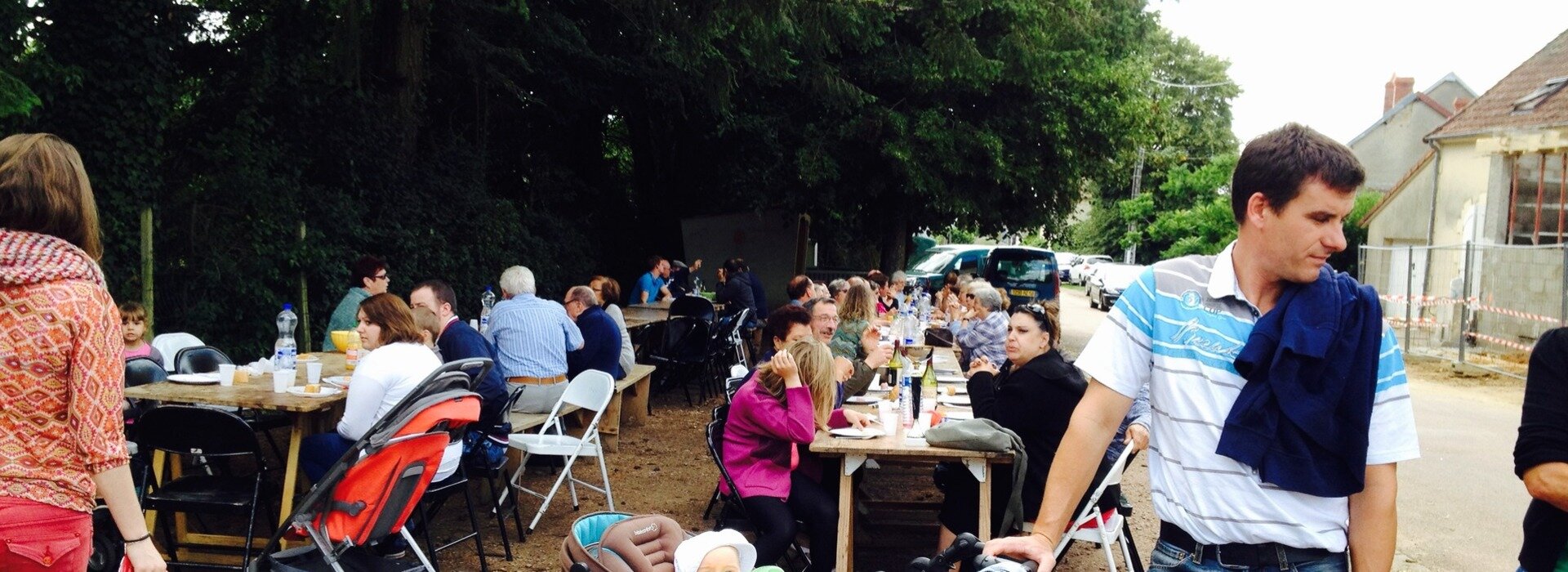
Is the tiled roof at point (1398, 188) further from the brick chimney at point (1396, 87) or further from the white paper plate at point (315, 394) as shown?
the white paper plate at point (315, 394)

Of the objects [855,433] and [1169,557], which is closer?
[1169,557]

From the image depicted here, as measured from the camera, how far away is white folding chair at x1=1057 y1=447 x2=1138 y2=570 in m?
4.82

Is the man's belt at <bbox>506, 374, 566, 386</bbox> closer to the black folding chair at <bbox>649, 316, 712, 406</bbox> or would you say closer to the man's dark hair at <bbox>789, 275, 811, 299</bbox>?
the black folding chair at <bbox>649, 316, 712, 406</bbox>

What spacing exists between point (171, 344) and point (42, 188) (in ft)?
17.5

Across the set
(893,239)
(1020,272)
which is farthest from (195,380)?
(1020,272)

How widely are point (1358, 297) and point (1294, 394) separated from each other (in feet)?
0.86

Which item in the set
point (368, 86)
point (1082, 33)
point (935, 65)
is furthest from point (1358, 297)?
point (1082, 33)

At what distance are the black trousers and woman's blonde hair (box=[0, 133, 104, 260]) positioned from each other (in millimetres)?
3177

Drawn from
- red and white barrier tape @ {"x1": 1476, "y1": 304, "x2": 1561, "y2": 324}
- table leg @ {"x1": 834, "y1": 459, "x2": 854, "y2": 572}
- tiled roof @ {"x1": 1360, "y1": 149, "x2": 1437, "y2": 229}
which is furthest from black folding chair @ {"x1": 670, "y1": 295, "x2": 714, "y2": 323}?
tiled roof @ {"x1": 1360, "y1": 149, "x2": 1437, "y2": 229}

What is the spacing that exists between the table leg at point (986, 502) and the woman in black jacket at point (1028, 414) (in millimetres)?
72

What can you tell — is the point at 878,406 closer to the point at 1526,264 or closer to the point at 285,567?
the point at 285,567

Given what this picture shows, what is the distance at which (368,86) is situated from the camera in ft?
37.3

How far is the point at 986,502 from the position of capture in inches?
200

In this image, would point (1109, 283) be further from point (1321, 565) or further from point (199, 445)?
point (1321, 565)
